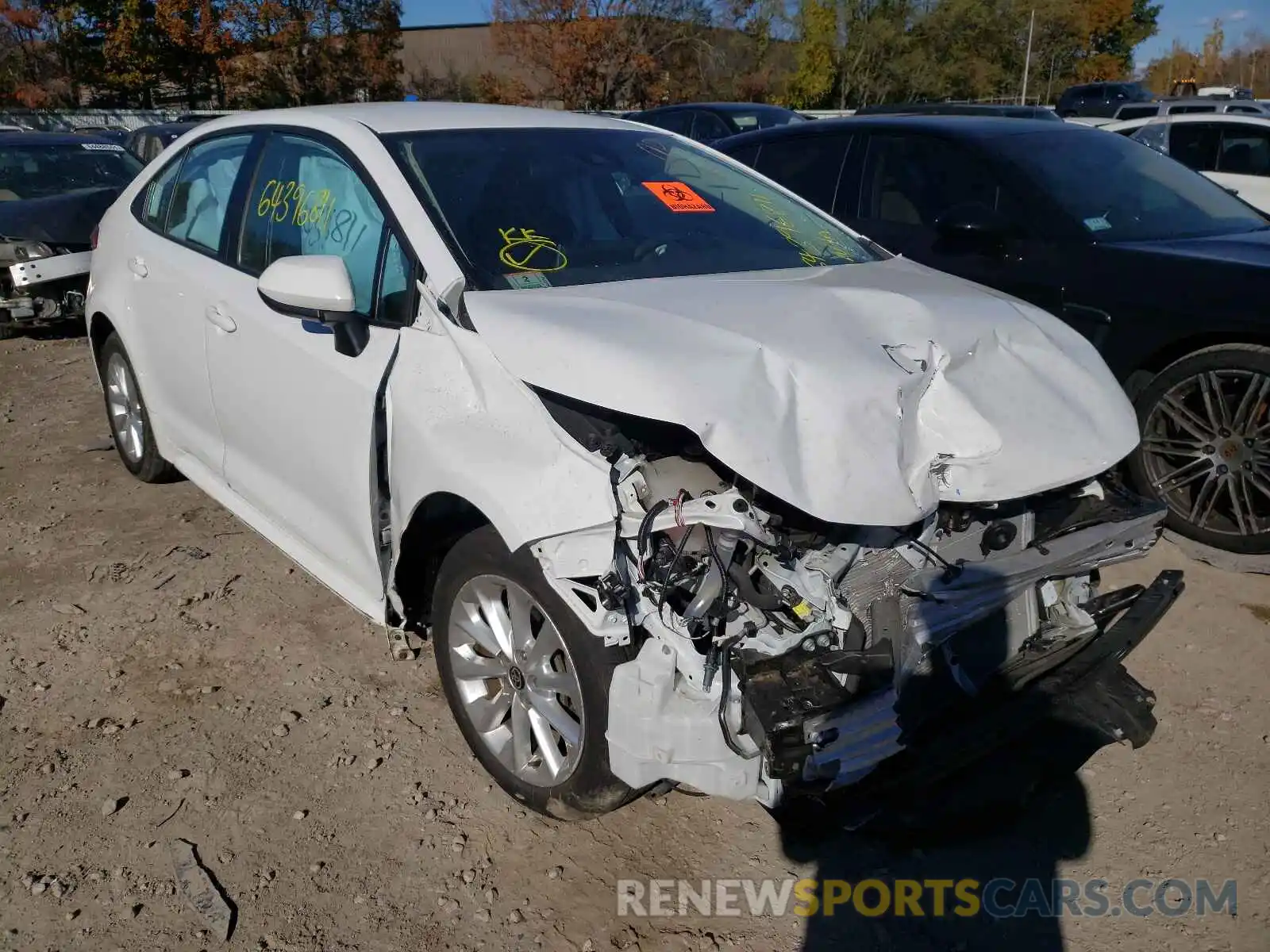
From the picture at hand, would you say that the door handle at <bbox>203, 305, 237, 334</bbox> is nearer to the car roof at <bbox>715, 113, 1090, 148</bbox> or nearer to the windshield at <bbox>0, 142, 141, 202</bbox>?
the car roof at <bbox>715, 113, 1090, 148</bbox>

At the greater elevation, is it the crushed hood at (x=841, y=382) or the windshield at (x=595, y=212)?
the windshield at (x=595, y=212)

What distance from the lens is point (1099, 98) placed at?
25.1 metres

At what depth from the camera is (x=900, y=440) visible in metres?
2.30

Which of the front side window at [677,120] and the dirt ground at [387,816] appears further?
the front side window at [677,120]

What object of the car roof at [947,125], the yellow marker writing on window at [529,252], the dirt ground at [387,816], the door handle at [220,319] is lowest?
the dirt ground at [387,816]

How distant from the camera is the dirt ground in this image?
2502mm

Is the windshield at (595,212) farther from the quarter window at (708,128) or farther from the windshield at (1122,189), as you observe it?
the quarter window at (708,128)

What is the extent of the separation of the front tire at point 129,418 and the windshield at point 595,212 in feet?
7.58

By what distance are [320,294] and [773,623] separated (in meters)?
1.52

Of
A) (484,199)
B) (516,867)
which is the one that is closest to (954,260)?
(484,199)

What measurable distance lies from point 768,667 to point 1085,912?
3.59 ft

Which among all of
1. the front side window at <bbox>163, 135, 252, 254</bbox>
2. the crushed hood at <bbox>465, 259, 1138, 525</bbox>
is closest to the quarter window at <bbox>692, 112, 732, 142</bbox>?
the front side window at <bbox>163, 135, 252, 254</bbox>

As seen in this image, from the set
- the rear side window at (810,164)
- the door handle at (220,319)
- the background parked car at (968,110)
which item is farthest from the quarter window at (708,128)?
the door handle at (220,319)

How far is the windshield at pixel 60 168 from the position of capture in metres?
9.05
